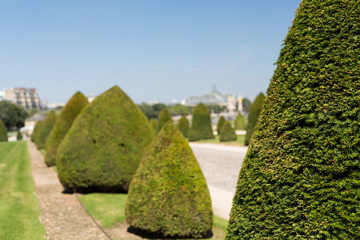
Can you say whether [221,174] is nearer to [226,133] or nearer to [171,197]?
[171,197]

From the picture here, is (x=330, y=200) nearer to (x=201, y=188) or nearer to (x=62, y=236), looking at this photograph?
(x=201, y=188)

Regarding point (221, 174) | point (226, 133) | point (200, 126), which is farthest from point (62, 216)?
point (200, 126)

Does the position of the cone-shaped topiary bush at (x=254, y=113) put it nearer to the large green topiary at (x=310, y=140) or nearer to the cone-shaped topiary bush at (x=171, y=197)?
the cone-shaped topiary bush at (x=171, y=197)

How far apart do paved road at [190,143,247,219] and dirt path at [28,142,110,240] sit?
135 inches

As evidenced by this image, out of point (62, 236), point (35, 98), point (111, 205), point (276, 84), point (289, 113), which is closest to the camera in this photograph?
point (289, 113)

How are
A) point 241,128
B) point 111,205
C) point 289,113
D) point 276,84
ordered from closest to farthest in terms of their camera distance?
point 289,113 < point 276,84 < point 111,205 < point 241,128

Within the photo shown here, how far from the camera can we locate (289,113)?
2922 millimetres

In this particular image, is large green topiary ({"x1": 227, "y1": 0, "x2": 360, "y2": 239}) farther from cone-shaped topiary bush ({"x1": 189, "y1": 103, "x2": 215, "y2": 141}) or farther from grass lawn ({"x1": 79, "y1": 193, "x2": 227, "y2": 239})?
cone-shaped topiary bush ({"x1": 189, "y1": 103, "x2": 215, "y2": 141})

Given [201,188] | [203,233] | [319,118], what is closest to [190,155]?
[201,188]

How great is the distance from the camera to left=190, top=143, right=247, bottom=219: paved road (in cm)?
945

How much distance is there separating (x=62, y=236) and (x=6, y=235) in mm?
1102

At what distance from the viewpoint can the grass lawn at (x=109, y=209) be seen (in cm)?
711

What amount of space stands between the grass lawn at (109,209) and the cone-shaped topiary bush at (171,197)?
0.84 metres

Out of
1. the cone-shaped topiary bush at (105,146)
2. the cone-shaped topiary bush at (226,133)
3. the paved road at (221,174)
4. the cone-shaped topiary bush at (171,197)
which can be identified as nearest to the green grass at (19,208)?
the cone-shaped topiary bush at (105,146)
